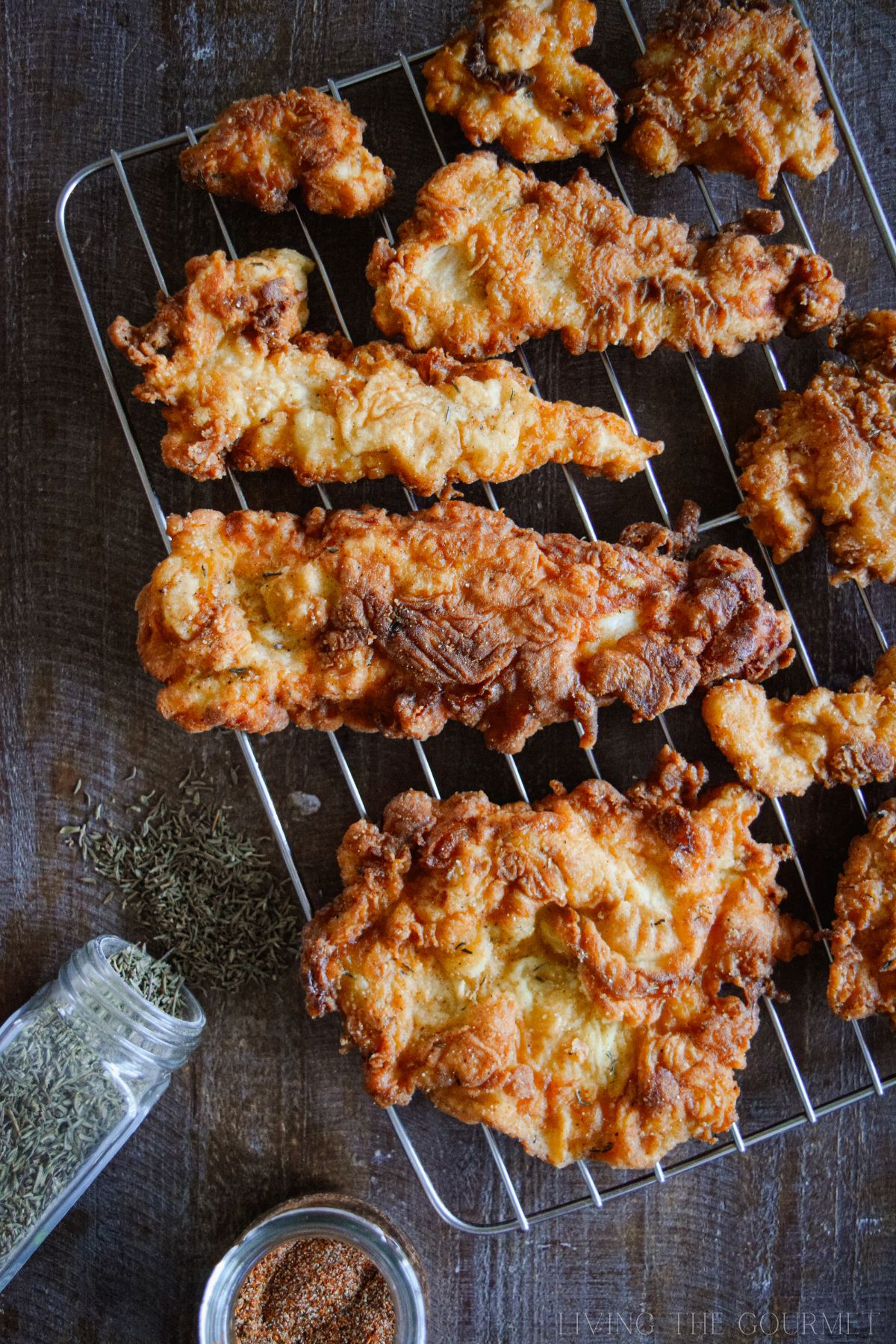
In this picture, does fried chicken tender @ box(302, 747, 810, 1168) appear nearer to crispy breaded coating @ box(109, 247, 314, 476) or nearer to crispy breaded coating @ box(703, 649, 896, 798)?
crispy breaded coating @ box(703, 649, 896, 798)

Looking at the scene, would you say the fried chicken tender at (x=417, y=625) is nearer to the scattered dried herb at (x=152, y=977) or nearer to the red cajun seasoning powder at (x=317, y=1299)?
the scattered dried herb at (x=152, y=977)

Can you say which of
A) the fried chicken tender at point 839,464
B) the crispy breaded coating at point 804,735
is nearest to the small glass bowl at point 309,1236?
the crispy breaded coating at point 804,735

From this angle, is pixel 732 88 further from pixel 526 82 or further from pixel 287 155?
pixel 287 155

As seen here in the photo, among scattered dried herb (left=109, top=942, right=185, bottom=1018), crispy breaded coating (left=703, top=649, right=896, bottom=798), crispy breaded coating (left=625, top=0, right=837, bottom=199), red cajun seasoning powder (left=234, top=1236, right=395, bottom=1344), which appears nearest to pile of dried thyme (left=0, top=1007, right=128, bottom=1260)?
scattered dried herb (left=109, top=942, right=185, bottom=1018)

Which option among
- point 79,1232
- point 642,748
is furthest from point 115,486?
point 79,1232

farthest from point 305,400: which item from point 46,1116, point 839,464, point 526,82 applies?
point 46,1116

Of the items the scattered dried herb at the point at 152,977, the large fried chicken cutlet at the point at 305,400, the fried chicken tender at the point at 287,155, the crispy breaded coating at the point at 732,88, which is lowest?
the scattered dried herb at the point at 152,977

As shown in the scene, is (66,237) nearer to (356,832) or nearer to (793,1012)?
(356,832)
